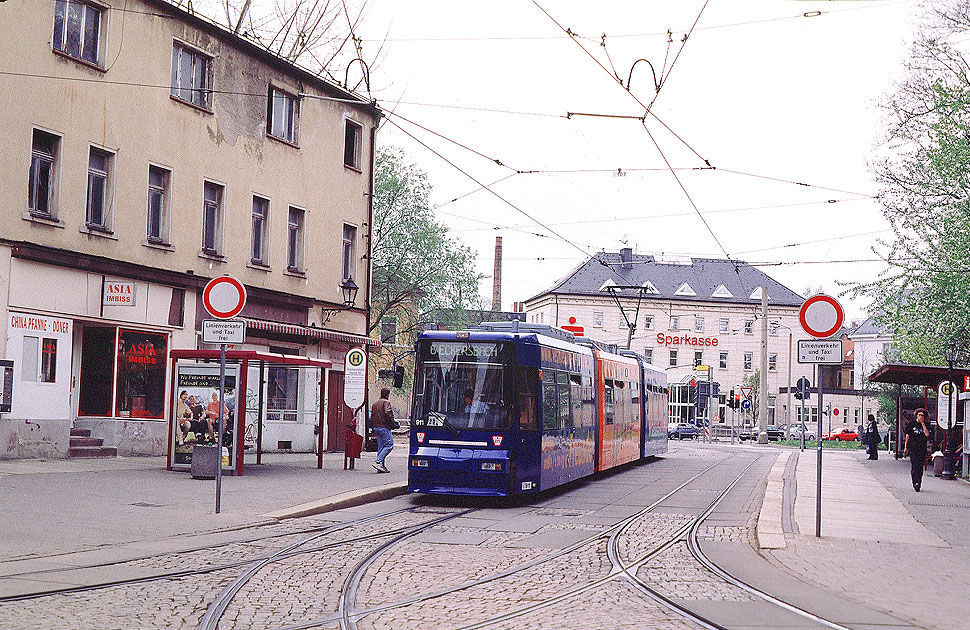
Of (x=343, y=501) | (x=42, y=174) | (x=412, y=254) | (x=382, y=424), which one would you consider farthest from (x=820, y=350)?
(x=412, y=254)

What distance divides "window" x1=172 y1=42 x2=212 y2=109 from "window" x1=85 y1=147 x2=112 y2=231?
2641 millimetres

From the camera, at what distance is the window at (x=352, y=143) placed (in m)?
34.3

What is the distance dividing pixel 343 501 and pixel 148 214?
37.2 feet

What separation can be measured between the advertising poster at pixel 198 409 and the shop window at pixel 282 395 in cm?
946

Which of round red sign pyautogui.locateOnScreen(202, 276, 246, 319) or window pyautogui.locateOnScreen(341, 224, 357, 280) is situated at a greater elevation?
window pyautogui.locateOnScreen(341, 224, 357, 280)

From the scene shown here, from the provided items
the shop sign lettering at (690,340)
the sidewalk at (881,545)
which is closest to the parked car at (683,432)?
the shop sign lettering at (690,340)

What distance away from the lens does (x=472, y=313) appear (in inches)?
1973

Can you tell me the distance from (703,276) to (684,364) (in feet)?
30.1

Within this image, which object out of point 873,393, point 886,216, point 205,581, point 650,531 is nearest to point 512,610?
point 205,581

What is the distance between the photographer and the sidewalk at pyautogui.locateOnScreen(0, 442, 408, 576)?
12.0 m

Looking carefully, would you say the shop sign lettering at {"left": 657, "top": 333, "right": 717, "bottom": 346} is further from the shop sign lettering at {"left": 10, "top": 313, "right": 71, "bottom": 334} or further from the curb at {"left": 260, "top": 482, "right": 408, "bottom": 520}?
the curb at {"left": 260, "top": 482, "right": 408, "bottom": 520}

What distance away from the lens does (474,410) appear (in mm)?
18297

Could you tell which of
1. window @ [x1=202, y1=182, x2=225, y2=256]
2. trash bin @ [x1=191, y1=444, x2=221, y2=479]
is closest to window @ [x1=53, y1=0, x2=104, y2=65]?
window @ [x1=202, y1=182, x2=225, y2=256]

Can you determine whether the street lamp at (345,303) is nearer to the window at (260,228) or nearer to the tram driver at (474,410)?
the window at (260,228)
